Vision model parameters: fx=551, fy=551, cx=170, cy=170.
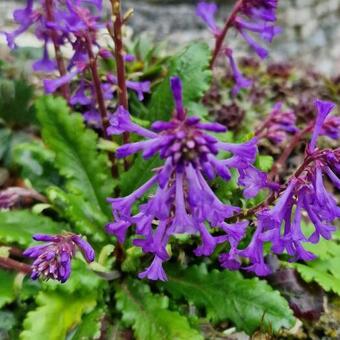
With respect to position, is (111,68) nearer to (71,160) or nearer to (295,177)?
(71,160)

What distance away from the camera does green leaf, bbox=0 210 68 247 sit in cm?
263

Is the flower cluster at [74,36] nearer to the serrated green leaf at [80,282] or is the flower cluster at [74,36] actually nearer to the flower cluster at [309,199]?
the serrated green leaf at [80,282]

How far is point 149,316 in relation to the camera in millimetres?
2467

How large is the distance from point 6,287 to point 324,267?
5.08 feet

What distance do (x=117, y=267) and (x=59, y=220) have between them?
58 cm

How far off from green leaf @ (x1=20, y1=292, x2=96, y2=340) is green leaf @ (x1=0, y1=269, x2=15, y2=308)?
0.16 m

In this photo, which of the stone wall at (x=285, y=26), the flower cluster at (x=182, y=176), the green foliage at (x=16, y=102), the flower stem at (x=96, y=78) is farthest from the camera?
the stone wall at (x=285, y=26)

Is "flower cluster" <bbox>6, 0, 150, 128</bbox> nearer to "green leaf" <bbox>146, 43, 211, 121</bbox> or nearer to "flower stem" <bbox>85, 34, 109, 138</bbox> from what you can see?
"flower stem" <bbox>85, 34, 109, 138</bbox>

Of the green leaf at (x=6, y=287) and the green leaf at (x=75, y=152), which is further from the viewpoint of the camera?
the green leaf at (x=75, y=152)

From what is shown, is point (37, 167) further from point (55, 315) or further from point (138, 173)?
point (55, 315)

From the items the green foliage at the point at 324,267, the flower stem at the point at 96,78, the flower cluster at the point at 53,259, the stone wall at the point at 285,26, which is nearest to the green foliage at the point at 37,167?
the flower stem at the point at 96,78

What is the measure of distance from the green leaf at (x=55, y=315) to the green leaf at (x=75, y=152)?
21.3 inches

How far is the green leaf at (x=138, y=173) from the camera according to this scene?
2.75 meters

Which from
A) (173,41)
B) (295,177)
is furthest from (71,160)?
(173,41)
